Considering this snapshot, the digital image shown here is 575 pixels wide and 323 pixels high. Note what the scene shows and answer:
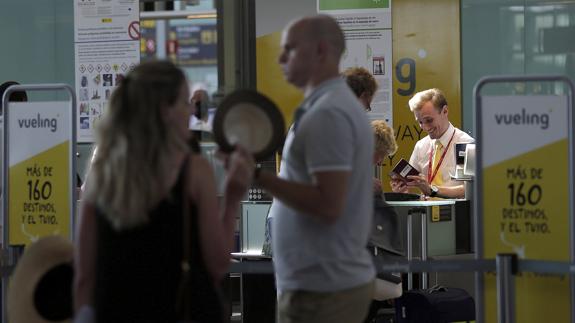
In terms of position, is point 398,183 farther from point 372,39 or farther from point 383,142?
point 372,39

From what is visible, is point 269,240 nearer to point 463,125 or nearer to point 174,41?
point 463,125

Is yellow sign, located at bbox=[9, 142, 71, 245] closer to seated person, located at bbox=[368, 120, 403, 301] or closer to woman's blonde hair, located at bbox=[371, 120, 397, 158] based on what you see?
seated person, located at bbox=[368, 120, 403, 301]

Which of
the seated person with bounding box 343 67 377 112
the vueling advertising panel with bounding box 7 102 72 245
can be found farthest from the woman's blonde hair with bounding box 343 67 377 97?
the vueling advertising panel with bounding box 7 102 72 245

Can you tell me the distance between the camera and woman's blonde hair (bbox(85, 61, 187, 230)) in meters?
2.72

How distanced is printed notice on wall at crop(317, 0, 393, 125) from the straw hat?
5.64m

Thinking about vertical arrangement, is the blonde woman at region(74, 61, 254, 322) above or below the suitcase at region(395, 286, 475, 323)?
above

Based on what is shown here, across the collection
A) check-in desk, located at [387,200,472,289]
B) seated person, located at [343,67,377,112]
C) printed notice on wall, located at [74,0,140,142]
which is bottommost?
check-in desk, located at [387,200,472,289]

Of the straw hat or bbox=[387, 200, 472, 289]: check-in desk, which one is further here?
bbox=[387, 200, 472, 289]: check-in desk

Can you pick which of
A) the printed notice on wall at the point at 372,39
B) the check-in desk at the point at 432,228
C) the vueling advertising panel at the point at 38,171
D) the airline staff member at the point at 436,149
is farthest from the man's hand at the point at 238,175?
the printed notice on wall at the point at 372,39

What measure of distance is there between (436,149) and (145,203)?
192 inches

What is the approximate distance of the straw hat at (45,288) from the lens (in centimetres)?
323

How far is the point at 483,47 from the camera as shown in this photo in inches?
337

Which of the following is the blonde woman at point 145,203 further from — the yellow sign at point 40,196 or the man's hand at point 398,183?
the man's hand at point 398,183

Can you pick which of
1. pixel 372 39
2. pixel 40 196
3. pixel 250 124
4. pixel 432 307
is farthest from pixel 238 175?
pixel 372 39
